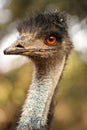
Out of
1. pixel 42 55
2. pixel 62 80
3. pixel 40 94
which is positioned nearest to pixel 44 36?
pixel 42 55

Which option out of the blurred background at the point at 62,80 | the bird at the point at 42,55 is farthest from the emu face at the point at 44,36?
the blurred background at the point at 62,80

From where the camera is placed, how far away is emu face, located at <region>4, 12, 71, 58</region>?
4.66m

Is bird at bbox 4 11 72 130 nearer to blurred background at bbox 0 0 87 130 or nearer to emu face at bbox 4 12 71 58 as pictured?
emu face at bbox 4 12 71 58

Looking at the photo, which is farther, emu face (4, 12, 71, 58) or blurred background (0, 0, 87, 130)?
blurred background (0, 0, 87, 130)

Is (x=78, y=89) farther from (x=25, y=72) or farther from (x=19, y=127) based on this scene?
(x=19, y=127)

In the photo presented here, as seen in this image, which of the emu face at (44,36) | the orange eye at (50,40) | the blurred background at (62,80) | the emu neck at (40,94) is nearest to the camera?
the emu neck at (40,94)

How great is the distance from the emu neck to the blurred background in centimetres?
709

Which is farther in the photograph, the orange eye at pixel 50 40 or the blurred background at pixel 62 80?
the blurred background at pixel 62 80

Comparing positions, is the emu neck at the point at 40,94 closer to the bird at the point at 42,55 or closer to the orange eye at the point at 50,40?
the bird at the point at 42,55

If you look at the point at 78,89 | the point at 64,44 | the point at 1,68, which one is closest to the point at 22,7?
the point at 1,68

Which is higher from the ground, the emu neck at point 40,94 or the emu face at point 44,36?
the emu face at point 44,36

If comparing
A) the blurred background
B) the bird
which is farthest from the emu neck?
the blurred background

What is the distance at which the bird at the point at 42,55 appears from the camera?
4.50 meters

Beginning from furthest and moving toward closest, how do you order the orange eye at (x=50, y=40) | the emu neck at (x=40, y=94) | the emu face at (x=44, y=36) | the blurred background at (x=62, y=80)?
the blurred background at (x=62, y=80) < the orange eye at (x=50, y=40) < the emu face at (x=44, y=36) < the emu neck at (x=40, y=94)
